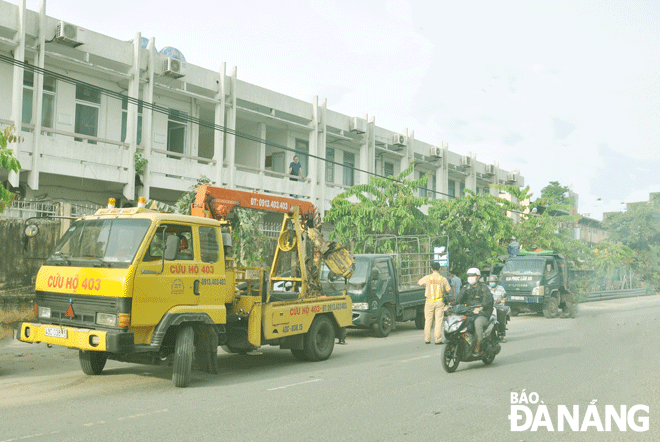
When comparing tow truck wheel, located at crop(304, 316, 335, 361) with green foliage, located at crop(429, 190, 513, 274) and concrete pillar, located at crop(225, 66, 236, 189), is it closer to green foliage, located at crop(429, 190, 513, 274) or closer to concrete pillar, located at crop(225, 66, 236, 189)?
concrete pillar, located at crop(225, 66, 236, 189)

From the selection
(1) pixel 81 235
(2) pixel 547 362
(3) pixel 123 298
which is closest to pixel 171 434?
(3) pixel 123 298

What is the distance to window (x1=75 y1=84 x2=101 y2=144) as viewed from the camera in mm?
17672

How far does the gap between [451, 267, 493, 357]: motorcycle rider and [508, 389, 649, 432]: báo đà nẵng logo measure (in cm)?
245

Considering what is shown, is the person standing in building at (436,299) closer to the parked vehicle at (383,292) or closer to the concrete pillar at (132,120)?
the parked vehicle at (383,292)

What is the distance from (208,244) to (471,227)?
18565mm

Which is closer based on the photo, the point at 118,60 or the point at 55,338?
the point at 55,338

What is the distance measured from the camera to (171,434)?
5.61 m

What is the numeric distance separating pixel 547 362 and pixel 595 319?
12.5 metres

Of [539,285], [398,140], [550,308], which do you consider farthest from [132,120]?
[550,308]

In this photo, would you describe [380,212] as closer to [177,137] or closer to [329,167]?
[329,167]

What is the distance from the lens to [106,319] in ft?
23.4

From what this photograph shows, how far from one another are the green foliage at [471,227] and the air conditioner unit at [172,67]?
480 inches

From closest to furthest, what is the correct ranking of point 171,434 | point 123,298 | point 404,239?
point 171,434
point 123,298
point 404,239

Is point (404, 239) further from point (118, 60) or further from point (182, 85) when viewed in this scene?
point (118, 60)
